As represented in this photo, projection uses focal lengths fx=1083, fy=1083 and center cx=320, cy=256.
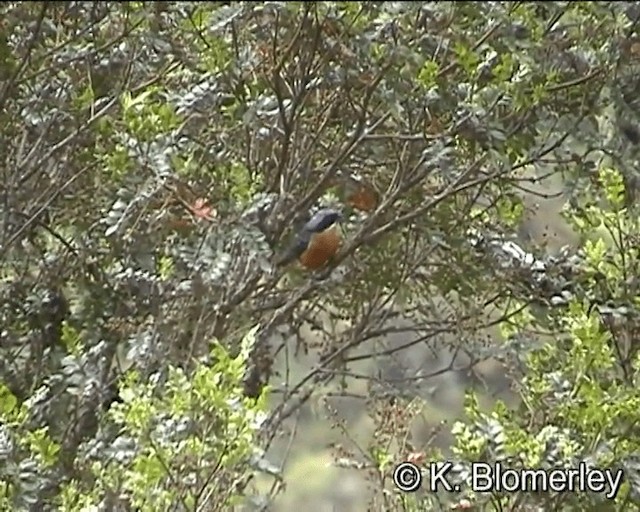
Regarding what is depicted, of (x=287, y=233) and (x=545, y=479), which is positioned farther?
(x=287, y=233)

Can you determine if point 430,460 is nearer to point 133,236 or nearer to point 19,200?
point 133,236

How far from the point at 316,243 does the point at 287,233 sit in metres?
0.07

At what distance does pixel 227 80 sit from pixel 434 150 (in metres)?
0.34

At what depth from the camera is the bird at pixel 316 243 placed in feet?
6.41

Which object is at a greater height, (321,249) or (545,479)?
(321,249)

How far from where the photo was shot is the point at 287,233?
2.00 metres

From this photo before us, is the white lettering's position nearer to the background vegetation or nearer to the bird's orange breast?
the background vegetation
